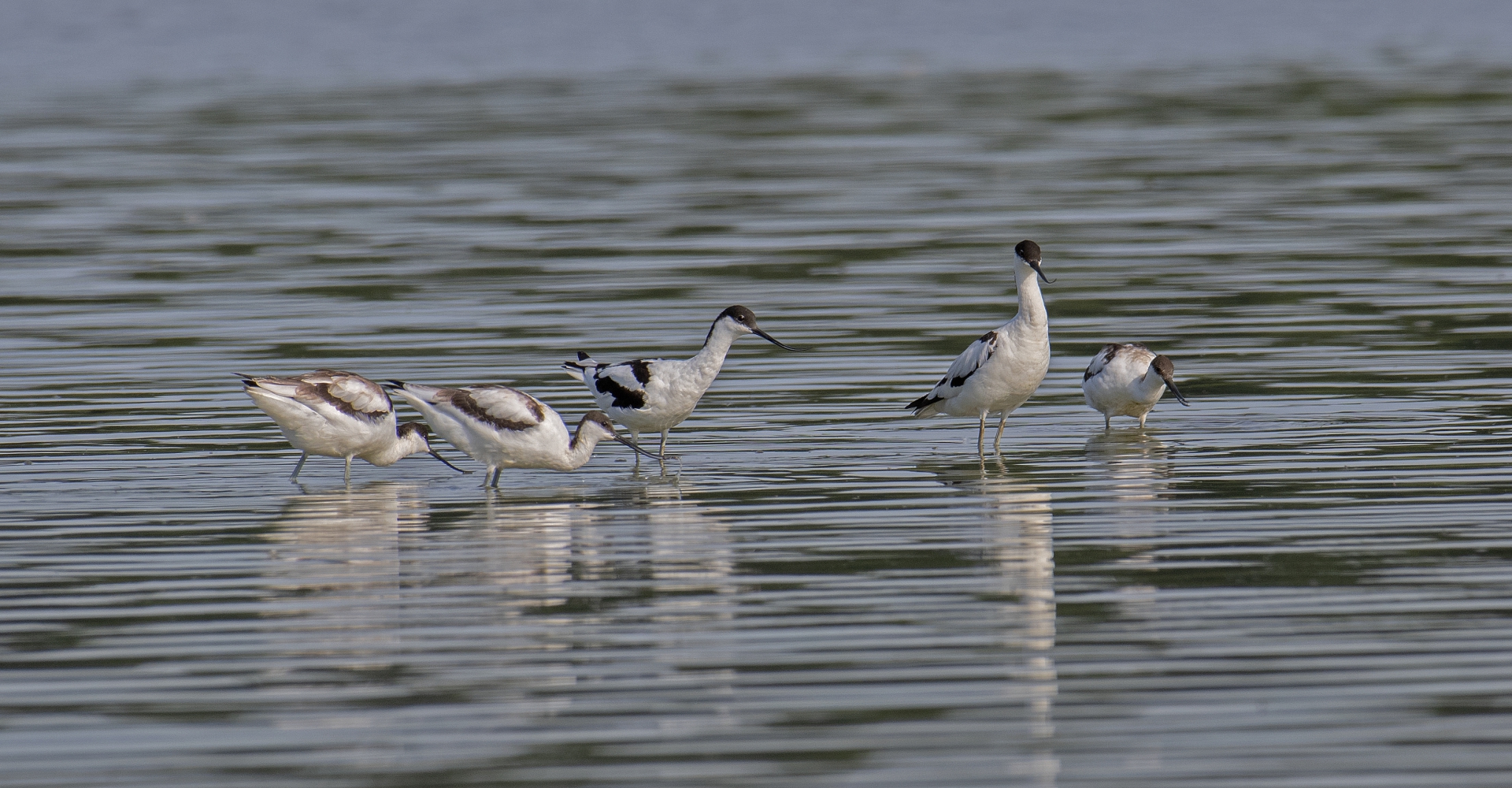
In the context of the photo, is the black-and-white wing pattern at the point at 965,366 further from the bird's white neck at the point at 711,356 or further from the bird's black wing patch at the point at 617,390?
the bird's black wing patch at the point at 617,390

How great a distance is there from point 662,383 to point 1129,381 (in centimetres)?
333

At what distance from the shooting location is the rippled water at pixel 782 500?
8.41m

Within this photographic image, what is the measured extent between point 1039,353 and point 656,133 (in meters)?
24.9

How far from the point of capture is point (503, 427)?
14.1 m

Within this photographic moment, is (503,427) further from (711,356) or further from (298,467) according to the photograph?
(711,356)

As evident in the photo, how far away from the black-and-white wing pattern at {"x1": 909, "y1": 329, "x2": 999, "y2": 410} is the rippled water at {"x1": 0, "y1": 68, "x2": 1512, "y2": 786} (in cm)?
41

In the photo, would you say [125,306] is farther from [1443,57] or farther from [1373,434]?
[1443,57]

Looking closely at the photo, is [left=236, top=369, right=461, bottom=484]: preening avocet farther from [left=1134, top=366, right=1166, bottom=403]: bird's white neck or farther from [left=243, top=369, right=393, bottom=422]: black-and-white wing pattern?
[left=1134, top=366, right=1166, bottom=403]: bird's white neck

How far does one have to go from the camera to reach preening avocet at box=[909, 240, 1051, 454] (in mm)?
15625

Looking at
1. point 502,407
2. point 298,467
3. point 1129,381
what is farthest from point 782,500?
point 1129,381

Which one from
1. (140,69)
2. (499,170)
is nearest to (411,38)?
(140,69)

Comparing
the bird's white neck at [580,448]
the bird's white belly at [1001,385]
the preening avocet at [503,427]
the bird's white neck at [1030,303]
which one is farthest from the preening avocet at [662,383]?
the bird's white neck at [1030,303]

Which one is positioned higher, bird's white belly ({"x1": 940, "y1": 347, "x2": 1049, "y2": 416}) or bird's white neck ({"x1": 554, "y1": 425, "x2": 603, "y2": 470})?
bird's white belly ({"x1": 940, "y1": 347, "x2": 1049, "y2": 416})

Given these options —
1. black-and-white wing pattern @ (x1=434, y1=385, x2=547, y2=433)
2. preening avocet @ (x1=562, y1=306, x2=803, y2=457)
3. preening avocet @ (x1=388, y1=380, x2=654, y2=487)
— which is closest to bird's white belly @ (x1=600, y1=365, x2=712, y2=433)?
preening avocet @ (x1=562, y1=306, x2=803, y2=457)
